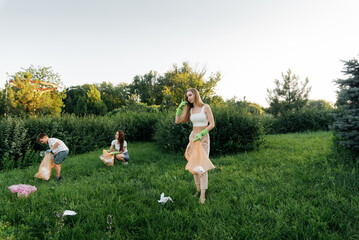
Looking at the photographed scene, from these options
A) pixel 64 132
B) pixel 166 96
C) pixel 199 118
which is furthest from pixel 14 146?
pixel 166 96

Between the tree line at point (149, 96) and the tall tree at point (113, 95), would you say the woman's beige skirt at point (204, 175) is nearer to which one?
the tree line at point (149, 96)

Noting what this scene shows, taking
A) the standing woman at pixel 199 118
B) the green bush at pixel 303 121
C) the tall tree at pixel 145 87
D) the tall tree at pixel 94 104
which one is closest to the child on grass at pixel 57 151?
the standing woman at pixel 199 118

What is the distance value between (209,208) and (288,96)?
20.0 m

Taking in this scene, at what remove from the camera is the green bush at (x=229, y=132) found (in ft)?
25.4

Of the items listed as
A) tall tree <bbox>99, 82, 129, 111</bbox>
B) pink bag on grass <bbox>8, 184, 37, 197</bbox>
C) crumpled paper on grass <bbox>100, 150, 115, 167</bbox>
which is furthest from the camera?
tall tree <bbox>99, 82, 129, 111</bbox>

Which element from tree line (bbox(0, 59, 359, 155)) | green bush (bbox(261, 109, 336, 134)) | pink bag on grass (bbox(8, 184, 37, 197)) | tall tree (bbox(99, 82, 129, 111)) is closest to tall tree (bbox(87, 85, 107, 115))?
tree line (bbox(0, 59, 359, 155))

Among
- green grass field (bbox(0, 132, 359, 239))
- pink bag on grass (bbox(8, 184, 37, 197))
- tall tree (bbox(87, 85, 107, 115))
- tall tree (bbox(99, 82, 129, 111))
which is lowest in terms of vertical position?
pink bag on grass (bbox(8, 184, 37, 197))

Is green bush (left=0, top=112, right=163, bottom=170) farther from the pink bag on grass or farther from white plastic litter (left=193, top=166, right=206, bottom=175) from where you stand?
white plastic litter (left=193, top=166, right=206, bottom=175)

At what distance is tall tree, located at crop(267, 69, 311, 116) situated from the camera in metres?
19.1

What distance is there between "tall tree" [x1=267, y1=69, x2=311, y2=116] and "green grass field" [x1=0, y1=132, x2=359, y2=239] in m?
15.9

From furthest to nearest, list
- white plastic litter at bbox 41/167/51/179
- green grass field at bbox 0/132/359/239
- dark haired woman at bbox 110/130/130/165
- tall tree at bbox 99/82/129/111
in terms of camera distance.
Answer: tall tree at bbox 99/82/129/111 → dark haired woman at bbox 110/130/130/165 → white plastic litter at bbox 41/167/51/179 → green grass field at bbox 0/132/359/239

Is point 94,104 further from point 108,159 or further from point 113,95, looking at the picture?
point 108,159

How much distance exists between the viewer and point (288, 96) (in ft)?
64.5

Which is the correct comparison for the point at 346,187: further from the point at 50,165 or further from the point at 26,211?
the point at 50,165
